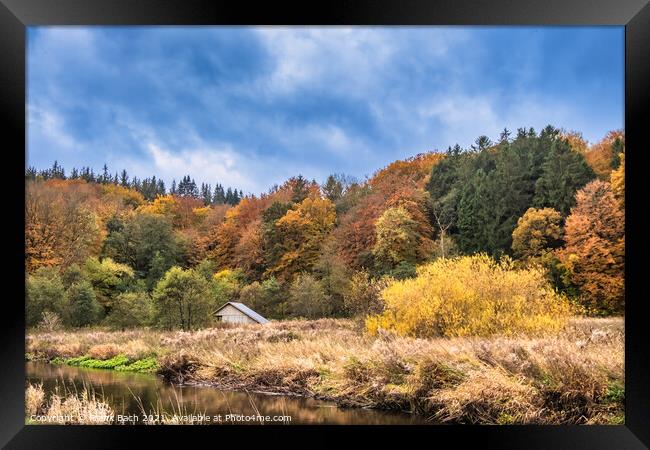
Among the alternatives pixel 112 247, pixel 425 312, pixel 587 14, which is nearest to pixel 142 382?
pixel 112 247

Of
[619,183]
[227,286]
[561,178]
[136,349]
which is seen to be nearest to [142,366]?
[136,349]

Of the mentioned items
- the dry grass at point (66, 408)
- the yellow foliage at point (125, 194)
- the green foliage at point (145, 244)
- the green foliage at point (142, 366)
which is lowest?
the dry grass at point (66, 408)

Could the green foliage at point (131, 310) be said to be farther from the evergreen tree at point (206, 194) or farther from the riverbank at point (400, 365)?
the evergreen tree at point (206, 194)

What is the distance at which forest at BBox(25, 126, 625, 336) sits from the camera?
4918 mm

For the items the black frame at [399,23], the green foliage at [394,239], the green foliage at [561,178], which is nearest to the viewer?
the black frame at [399,23]

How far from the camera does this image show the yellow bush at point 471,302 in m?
4.96

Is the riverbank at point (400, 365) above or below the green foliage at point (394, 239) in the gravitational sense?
below

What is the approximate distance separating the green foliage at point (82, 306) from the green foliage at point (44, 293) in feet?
0.27

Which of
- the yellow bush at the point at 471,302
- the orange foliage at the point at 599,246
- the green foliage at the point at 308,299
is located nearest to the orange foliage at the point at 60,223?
the green foliage at the point at 308,299

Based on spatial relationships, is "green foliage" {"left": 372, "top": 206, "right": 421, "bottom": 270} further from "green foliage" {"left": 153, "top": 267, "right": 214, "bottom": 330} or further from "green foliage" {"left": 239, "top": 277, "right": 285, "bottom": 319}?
"green foliage" {"left": 153, "top": 267, "right": 214, "bottom": 330}

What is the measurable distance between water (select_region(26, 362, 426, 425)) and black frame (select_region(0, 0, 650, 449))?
0.29 m

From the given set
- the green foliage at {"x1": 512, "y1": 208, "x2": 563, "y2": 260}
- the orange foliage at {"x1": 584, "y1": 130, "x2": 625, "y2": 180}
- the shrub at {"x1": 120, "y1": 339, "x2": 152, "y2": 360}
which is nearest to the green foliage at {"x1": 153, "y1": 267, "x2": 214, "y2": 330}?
the shrub at {"x1": 120, "y1": 339, "x2": 152, "y2": 360}

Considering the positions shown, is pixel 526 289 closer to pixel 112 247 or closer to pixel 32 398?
pixel 112 247

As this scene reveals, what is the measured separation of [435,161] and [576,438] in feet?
9.49
